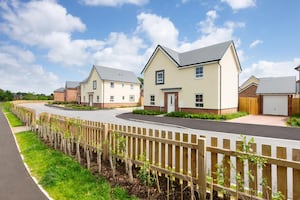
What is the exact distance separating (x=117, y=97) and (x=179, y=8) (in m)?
29.3

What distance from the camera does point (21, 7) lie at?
368 inches

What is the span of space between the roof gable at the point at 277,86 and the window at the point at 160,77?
45.0 feet

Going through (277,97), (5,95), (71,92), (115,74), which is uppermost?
(115,74)

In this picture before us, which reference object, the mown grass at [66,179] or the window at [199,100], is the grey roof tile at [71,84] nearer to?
the window at [199,100]

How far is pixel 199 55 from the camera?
2208 cm

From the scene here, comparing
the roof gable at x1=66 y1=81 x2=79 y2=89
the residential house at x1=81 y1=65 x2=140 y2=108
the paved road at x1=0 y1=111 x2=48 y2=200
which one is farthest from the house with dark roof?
the roof gable at x1=66 y1=81 x2=79 y2=89

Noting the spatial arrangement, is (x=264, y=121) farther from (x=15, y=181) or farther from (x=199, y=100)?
(x=15, y=181)

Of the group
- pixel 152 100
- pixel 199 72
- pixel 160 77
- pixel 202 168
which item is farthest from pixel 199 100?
pixel 202 168

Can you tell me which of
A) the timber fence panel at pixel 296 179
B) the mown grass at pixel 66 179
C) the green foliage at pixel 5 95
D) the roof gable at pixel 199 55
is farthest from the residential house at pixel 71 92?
the timber fence panel at pixel 296 179

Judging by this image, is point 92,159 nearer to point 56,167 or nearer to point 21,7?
point 56,167

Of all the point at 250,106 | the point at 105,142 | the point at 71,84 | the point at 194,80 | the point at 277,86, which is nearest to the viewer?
the point at 105,142

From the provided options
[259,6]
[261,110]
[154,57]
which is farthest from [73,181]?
[261,110]

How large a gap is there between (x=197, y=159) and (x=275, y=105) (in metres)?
24.5

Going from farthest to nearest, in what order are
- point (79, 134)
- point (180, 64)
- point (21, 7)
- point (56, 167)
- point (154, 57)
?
point (154, 57), point (180, 64), point (21, 7), point (79, 134), point (56, 167)
